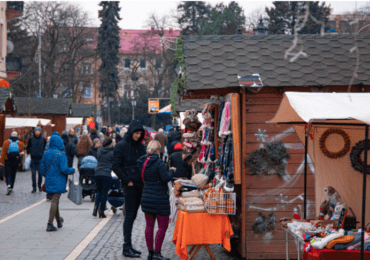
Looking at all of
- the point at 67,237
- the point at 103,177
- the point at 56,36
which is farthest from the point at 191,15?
the point at 67,237

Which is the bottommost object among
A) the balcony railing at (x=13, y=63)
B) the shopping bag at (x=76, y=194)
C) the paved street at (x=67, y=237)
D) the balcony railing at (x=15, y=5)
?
the paved street at (x=67, y=237)

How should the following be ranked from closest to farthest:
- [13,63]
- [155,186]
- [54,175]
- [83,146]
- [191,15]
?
[155,186] < [54,175] < [83,146] < [13,63] < [191,15]

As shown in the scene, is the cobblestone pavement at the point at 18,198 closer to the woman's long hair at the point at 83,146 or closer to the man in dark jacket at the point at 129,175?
the woman's long hair at the point at 83,146

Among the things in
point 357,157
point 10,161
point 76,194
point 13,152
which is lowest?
point 76,194

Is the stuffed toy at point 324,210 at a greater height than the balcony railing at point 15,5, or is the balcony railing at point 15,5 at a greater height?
the balcony railing at point 15,5

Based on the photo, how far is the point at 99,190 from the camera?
38.2 ft

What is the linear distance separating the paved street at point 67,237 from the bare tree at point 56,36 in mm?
34305

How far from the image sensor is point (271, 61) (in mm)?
7875

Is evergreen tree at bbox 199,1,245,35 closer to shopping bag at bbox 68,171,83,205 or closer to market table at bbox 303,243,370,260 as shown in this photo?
shopping bag at bbox 68,171,83,205

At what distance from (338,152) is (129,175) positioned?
10.7ft

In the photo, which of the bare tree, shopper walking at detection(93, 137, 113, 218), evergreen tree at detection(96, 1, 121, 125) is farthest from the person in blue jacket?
evergreen tree at detection(96, 1, 121, 125)

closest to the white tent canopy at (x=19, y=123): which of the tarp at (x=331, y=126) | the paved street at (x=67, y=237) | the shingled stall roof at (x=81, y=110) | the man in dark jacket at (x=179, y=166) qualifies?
the paved street at (x=67, y=237)

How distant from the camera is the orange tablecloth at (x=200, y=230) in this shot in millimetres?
7074

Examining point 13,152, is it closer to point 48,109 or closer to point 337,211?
point 337,211
